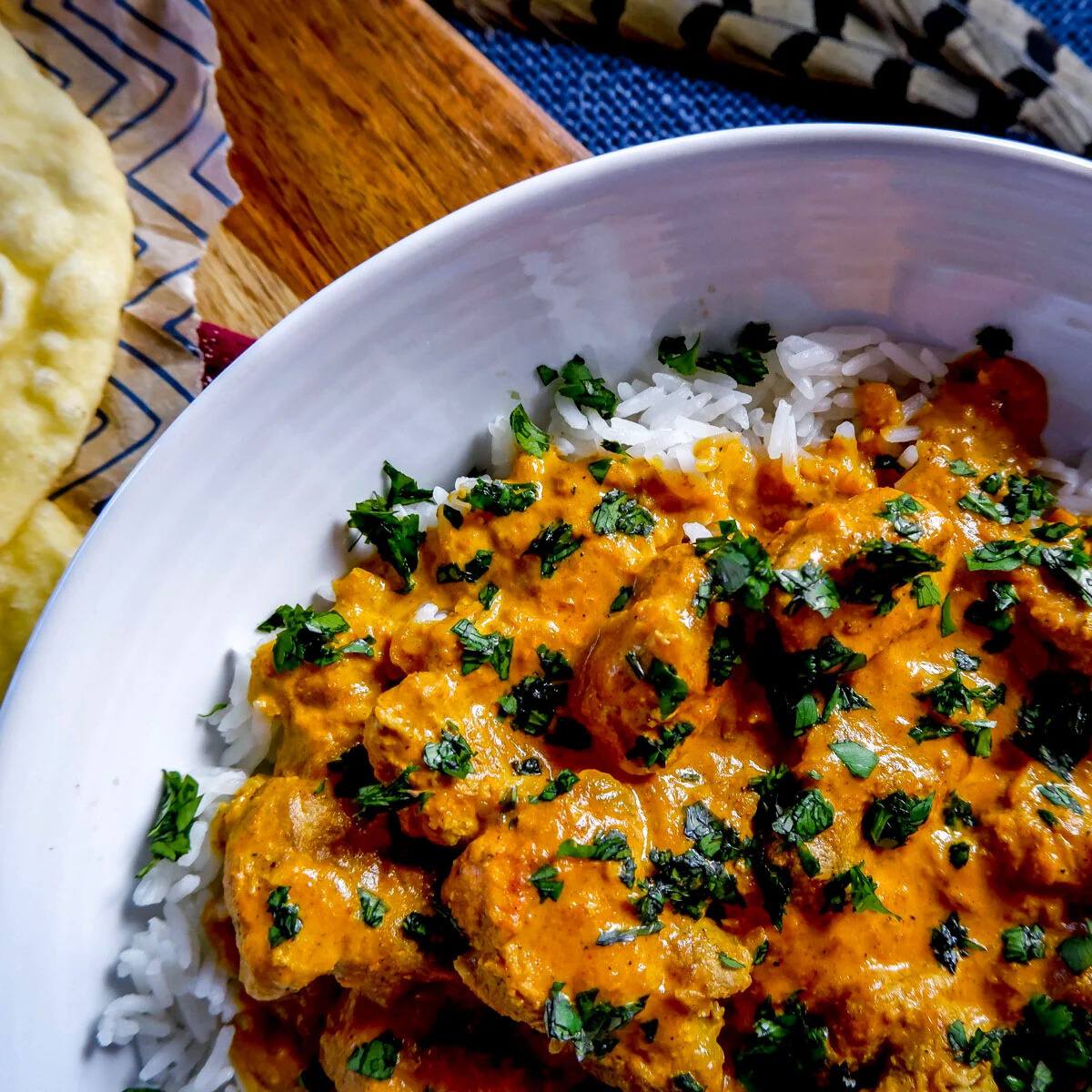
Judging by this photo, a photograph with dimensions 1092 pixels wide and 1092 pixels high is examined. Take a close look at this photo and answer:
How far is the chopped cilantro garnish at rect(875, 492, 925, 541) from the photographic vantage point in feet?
8.61

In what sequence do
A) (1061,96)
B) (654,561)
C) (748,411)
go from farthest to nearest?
(1061,96) < (748,411) < (654,561)

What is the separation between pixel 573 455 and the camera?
3.04 metres

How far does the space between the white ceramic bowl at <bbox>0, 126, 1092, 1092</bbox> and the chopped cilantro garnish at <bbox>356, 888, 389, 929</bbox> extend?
26.2 inches

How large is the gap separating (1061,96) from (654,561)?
2760 millimetres

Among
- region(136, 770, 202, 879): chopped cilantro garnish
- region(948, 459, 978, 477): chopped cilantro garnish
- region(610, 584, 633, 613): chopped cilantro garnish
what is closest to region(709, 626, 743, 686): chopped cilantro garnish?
region(610, 584, 633, 613): chopped cilantro garnish

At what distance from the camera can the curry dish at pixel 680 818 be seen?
2.42m

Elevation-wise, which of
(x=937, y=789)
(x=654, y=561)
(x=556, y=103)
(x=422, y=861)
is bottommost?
(x=422, y=861)

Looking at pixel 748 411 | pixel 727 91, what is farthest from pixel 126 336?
pixel 727 91

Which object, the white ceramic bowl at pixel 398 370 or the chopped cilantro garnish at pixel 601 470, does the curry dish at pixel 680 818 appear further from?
the white ceramic bowl at pixel 398 370

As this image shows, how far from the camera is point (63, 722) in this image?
2.63 m

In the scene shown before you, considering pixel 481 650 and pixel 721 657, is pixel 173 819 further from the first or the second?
pixel 721 657

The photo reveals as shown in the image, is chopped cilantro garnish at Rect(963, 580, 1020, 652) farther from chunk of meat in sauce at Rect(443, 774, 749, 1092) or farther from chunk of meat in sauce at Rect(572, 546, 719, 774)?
chunk of meat in sauce at Rect(443, 774, 749, 1092)

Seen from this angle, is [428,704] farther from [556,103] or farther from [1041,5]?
[1041,5]

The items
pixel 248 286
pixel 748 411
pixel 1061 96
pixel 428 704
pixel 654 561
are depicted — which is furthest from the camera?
pixel 1061 96
